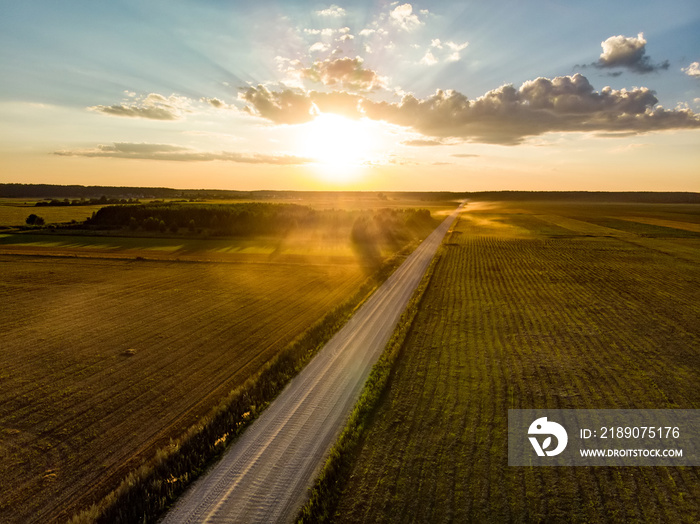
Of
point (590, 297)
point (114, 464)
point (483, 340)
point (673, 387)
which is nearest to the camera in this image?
point (114, 464)

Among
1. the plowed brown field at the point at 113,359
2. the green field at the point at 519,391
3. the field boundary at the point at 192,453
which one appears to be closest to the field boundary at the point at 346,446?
the green field at the point at 519,391

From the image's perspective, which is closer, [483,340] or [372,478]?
[372,478]

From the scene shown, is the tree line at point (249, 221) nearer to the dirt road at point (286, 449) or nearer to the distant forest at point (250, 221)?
the distant forest at point (250, 221)

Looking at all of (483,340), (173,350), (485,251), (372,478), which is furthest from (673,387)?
(485,251)

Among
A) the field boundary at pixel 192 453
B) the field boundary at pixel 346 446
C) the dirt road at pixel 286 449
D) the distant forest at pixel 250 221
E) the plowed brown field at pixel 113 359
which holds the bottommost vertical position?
the plowed brown field at pixel 113 359

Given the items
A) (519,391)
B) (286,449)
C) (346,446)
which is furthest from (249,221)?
(346,446)

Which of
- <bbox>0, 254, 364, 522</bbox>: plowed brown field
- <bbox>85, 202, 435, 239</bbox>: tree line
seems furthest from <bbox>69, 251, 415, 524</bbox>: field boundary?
<bbox>85, 202, 435, 239</bbox>: tree line

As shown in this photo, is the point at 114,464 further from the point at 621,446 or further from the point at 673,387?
the point at 673,387

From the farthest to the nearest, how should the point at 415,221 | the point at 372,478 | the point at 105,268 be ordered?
the point at 415,221, the point at 105,268, the point at 372,478

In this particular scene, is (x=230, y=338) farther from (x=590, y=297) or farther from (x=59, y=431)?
(x=590, y=297)
